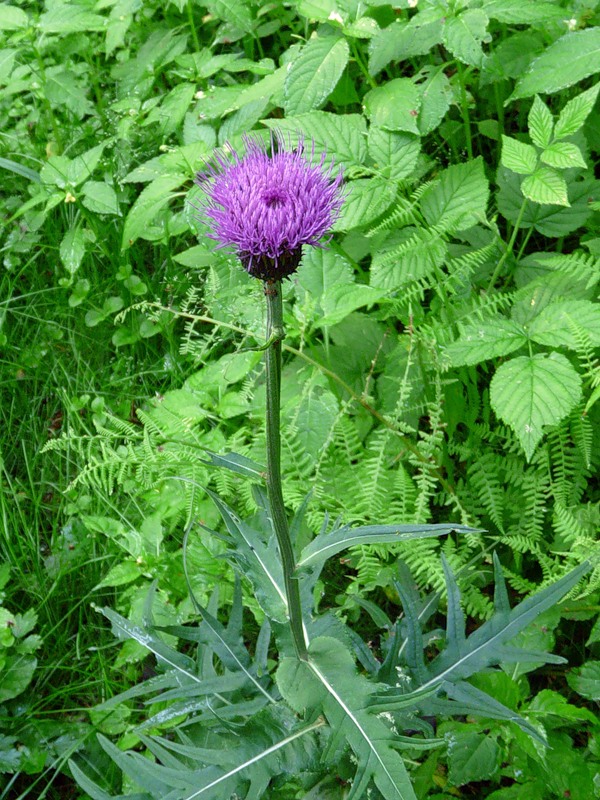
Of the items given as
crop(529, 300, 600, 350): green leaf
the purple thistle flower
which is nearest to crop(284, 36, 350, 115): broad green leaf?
crop(529, 300, 600, 350): green leaf

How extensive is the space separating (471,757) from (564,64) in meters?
1.90

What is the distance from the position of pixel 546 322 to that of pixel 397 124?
811 mm

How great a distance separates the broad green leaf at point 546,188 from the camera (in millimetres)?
2156

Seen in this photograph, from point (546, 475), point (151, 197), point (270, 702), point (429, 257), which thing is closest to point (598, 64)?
point (429, 257)

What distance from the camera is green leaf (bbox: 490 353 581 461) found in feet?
6.43

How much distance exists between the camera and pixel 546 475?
7.33 feet

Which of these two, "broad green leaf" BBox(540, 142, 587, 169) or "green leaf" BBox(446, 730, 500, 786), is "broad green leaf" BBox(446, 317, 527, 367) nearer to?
"broad green leaf" BBox(540, 142, 587, 169)

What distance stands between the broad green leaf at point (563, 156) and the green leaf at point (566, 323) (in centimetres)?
36

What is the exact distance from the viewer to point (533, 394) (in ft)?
6.61

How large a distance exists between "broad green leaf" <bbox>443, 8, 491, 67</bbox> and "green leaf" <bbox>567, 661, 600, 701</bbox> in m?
1.65

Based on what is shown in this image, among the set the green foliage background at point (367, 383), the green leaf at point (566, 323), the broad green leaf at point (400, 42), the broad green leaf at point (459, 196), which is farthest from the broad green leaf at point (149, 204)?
the green leaf at point (566, 323)

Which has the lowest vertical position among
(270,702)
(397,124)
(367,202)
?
(270,702)

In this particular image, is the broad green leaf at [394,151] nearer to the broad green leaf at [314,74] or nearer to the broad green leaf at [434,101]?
the broad green leaf at [434,101]

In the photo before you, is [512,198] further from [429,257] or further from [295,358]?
[295,358]
